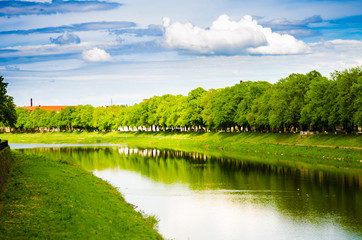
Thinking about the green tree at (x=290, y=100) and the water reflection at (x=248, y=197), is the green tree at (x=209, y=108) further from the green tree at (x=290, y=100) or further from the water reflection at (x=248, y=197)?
the water reflection at (x=248, y=197)

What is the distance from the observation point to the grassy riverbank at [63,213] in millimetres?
20406

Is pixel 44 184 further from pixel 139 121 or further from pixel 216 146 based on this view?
pixel 139 121

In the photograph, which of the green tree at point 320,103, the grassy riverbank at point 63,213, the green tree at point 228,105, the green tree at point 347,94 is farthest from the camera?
the green tree at point 228,105

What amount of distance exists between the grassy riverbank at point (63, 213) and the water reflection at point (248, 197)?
3.91 metres

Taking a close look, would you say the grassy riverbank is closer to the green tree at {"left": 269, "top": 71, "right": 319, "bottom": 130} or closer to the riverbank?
the riverbank

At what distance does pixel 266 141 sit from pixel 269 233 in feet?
203

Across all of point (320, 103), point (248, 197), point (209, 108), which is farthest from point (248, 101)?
point (248, 197)

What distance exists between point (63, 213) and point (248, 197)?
817 inches

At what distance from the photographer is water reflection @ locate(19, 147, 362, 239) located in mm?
29391

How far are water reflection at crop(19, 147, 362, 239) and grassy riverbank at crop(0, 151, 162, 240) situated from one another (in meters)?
3.91

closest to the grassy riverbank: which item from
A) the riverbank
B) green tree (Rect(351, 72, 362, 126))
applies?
the riverbank

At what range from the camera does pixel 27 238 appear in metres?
18.6

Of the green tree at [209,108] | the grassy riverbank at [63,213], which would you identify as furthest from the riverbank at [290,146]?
the grassy riverbank at [63,213]

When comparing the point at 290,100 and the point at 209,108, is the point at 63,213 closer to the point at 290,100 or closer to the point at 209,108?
the point at 290,100
